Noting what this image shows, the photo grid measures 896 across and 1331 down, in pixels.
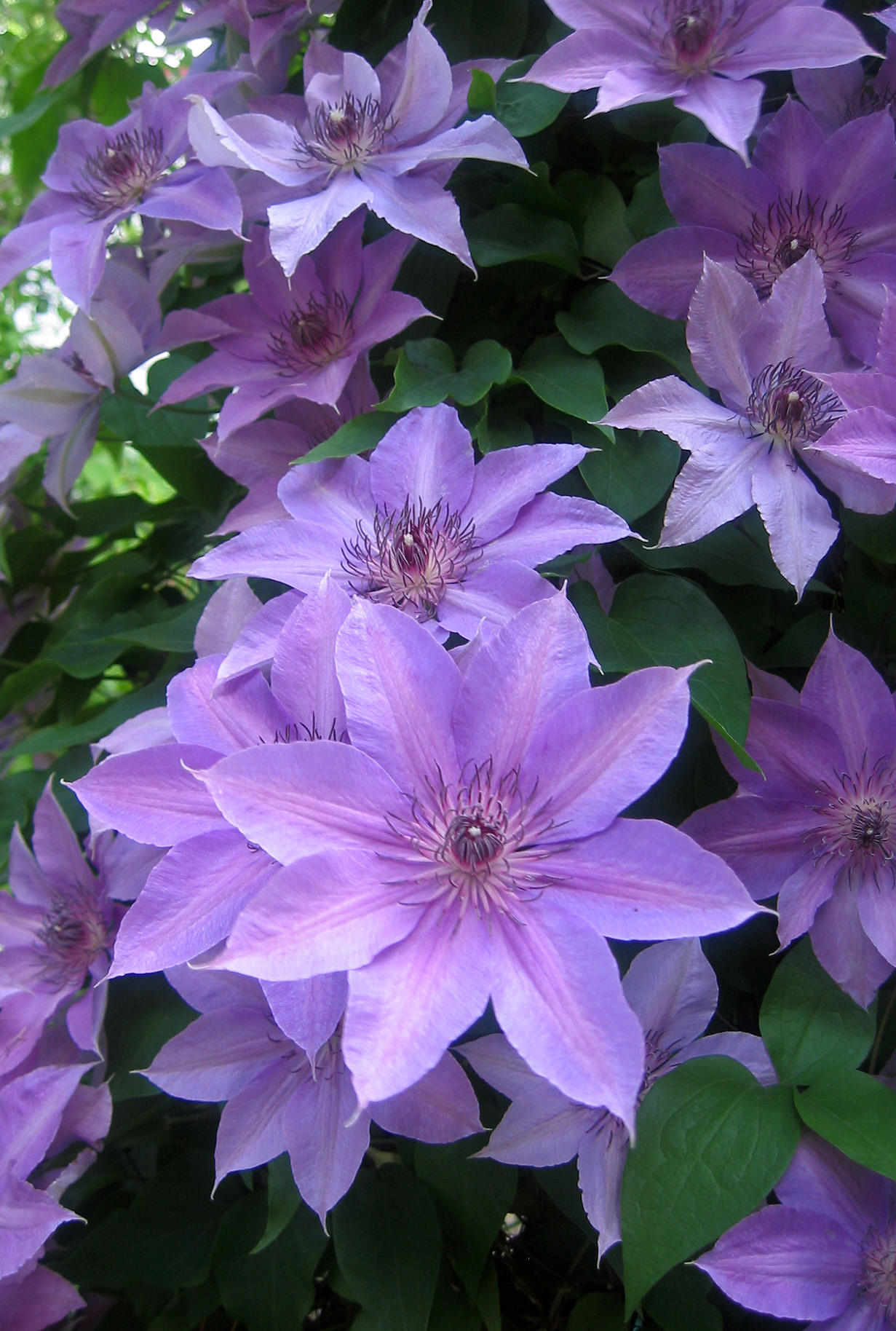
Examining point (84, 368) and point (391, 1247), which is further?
point (84, 368)

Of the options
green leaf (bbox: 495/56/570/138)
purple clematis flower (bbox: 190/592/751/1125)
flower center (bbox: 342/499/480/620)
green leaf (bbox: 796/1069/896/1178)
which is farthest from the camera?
green leaf (bbox: 495/56/570/138)

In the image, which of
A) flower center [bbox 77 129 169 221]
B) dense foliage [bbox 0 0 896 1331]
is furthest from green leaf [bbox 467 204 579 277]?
flower center [bbox 77 129 169 221]

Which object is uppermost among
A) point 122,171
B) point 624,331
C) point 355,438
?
point 122,171

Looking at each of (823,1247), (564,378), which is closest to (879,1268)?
(823,1247)

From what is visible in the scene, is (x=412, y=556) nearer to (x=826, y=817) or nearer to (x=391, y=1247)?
(x=826, y=817)

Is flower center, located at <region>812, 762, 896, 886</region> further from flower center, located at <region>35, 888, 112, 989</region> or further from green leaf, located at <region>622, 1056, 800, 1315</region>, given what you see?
flower center, located at <region>35, 888, 112, 989</region>

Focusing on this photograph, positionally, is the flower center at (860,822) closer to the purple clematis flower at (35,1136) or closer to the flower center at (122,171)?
the purple clematis flower at (35,1136)
